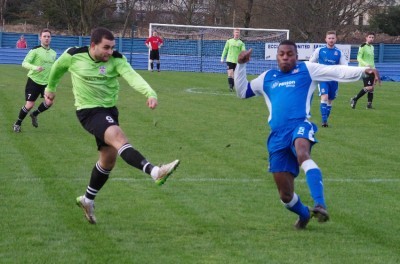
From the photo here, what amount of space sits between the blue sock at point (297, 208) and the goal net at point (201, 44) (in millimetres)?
31300

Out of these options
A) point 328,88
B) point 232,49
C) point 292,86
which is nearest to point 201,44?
point 232,49

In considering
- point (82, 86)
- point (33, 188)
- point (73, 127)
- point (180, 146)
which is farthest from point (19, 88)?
point (82, 86)

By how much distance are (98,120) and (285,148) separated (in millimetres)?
1738

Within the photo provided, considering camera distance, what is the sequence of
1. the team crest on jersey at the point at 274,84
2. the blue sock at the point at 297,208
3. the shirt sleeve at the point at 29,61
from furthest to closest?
1. the shirt sleeve at the point at 29,61
2. the team crest on jersey at the point at 274,84
3. the blue sock at the point at 297,208

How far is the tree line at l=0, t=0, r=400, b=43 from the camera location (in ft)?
169

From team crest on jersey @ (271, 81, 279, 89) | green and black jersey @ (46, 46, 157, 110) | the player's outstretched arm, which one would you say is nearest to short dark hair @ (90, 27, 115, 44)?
green and black jersey @ (46, 46, 157, 110)

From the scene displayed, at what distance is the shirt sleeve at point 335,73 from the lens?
7453mm

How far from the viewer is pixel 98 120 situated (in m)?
7.66

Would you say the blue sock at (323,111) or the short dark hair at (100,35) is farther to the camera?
the blue sock at (323,111)

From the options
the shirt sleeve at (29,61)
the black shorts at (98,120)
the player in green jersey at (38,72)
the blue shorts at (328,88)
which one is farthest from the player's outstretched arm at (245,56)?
the blue shorts at (328,88)

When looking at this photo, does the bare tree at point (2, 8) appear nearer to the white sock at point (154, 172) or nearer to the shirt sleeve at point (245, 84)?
the shirt sleeve at point (245, 84)

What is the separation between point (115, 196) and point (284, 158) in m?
2.53

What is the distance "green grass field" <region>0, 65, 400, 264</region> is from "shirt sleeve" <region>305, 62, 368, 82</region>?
141 cm

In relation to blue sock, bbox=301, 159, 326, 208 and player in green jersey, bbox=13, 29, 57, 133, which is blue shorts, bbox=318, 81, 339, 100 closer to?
player in green jersey, bbox=13, 29, 57, 133
